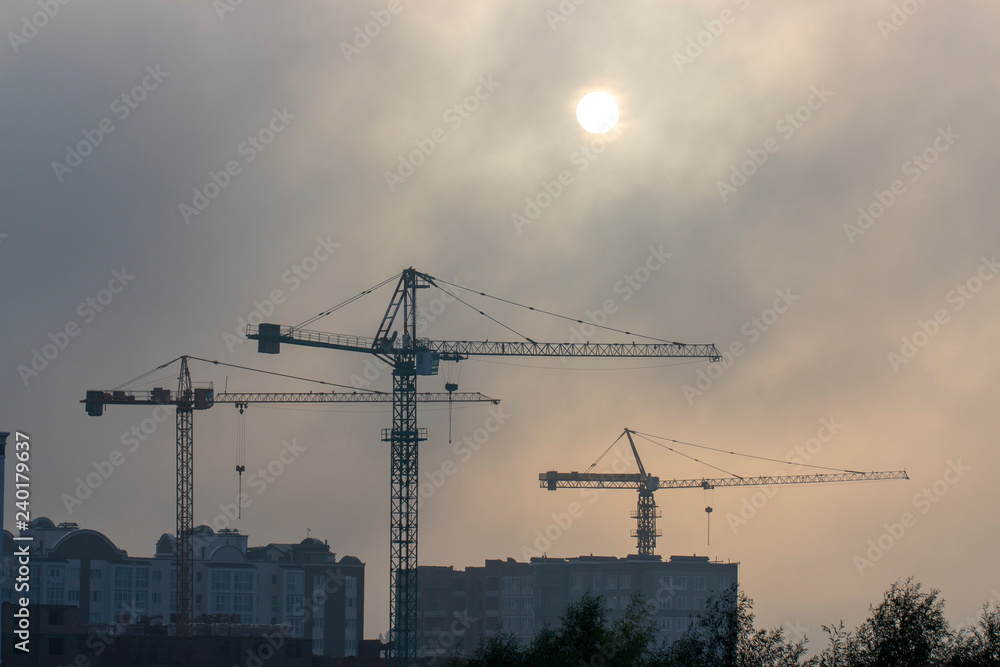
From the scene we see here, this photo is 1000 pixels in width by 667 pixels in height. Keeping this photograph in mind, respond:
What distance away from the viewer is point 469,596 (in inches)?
6609

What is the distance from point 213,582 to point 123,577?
886cm

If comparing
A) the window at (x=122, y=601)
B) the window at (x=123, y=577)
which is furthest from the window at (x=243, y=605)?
the window at (x=123, y=577)

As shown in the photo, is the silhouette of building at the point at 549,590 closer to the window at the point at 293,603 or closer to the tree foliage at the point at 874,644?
the window at the point at 293,603

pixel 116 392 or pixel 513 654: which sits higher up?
pixel 116 392

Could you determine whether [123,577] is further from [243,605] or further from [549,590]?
[549,590]

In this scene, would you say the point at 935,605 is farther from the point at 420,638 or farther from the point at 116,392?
the point at 420,638

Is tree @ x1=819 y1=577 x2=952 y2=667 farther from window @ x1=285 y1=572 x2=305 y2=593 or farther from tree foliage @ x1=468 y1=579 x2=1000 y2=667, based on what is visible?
window @ x1=285 y1=572 x2=305 y2=593

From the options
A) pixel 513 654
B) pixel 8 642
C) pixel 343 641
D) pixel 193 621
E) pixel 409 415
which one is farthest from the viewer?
pixel 343 641

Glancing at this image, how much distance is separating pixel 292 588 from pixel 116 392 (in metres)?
27.7

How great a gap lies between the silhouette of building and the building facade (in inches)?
714

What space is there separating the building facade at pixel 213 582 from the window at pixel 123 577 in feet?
0.33

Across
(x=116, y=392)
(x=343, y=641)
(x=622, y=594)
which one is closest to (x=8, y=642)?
(x=116, y=392)

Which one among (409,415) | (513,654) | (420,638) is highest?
(409,415)

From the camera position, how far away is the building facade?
429 ft
